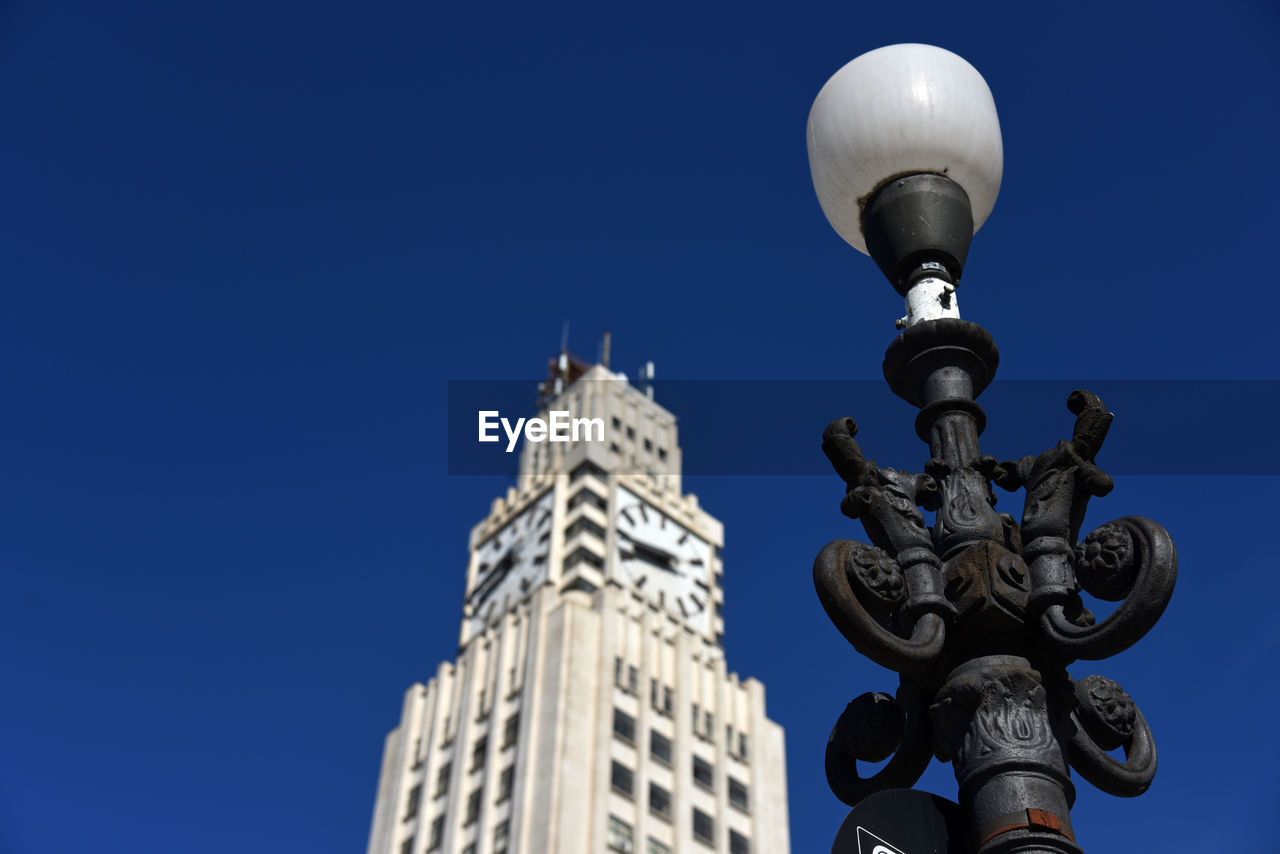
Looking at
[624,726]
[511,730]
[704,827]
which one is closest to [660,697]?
[624,726]

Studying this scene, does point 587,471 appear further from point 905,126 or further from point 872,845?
point 872,845

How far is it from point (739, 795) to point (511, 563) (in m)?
18.5

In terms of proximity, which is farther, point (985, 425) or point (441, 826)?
point (441, 826)

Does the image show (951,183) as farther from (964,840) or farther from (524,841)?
(524,841)

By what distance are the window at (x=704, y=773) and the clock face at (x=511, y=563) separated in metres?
12.8

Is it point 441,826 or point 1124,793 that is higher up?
point 441,826

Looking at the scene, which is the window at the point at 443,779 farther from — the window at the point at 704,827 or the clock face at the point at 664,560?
the clock face at the point at 664,560

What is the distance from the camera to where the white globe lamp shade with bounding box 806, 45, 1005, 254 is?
286 inches

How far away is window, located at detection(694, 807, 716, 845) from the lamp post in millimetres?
53721

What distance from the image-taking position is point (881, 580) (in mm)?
5520

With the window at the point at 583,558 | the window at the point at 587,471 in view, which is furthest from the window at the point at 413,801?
the window at the point at 587,471

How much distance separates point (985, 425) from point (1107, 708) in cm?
144

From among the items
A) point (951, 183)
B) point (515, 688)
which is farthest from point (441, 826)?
point (951, 183)

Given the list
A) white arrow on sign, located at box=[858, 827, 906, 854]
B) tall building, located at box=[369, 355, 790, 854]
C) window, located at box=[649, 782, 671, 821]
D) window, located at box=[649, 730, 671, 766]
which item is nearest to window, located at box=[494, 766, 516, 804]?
tall building, located at box=[369, 355, 790, 854]
